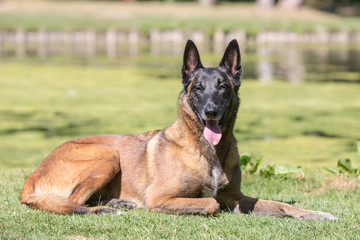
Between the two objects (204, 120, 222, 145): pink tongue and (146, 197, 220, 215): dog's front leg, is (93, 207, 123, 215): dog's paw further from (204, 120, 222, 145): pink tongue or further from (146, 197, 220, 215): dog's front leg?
(204, 120, 222, 145): pink tongue

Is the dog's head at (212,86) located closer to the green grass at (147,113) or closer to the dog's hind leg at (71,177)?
the dog's hind leg at (71,177)

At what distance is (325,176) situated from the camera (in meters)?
7.85

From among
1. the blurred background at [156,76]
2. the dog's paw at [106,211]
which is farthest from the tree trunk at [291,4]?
the dog's paw at [106,211]

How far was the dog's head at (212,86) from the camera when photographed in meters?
5.60

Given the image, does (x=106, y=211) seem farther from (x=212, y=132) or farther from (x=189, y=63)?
(x=189, y=63)

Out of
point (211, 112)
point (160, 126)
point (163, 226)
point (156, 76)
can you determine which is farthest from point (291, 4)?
point (163, 226)

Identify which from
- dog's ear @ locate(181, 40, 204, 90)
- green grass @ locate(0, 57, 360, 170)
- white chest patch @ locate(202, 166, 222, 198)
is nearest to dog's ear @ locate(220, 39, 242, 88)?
dog's ear @ locate(181, 40, 204, 90)

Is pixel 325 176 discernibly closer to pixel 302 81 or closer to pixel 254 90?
pixel 254 90

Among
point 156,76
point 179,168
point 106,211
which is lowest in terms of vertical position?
point 156,76

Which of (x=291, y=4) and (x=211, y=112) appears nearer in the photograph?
(x=211, y=112)

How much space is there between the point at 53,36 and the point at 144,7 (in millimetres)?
15329

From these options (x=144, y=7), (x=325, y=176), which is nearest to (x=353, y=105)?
(x=325, y=176)

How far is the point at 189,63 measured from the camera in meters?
6.00

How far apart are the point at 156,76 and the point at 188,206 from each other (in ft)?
48.3
